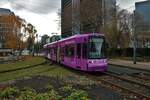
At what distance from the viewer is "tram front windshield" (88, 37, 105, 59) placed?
26031 mm

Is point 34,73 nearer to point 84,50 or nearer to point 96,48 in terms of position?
point 84,50

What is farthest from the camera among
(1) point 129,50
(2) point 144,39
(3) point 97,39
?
(2) point 144,39

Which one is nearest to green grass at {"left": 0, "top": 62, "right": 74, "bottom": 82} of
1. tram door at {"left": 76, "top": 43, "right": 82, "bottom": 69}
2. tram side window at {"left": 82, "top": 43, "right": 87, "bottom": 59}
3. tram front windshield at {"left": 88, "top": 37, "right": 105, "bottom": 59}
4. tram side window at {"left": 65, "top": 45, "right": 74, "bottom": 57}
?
tram door at {"left": 76, "top": 43, "right": 82, "bottom": 69}

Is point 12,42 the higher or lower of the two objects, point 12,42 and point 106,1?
the lower

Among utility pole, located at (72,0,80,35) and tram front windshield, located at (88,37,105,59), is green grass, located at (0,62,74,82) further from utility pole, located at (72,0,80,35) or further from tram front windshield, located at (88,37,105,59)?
utility pole, located at (72,0,80,35)

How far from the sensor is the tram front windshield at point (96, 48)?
2603cm

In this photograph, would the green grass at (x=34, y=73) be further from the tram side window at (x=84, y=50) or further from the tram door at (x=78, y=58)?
the tram side window at (x=84, y=50)

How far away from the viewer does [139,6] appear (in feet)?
361

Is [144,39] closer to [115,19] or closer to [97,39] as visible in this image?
[115,19]

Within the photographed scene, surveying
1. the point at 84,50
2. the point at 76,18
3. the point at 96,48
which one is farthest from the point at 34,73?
the point at 76,18

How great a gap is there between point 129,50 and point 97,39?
46362 mm

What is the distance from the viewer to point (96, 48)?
26.1 meters

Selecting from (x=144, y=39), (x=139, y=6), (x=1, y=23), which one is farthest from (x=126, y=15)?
(x=1, y=23)

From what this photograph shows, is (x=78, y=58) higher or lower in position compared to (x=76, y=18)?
lower
